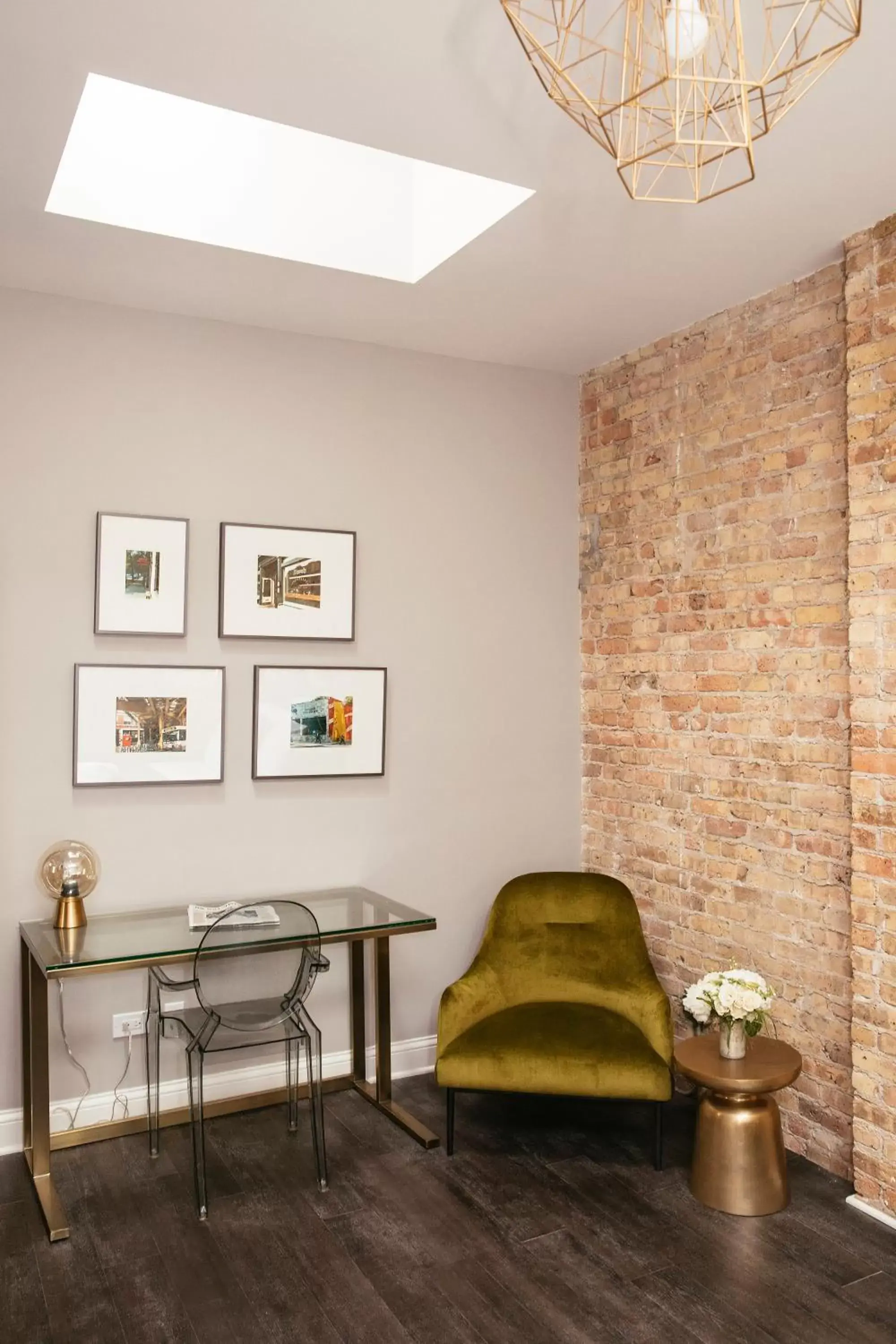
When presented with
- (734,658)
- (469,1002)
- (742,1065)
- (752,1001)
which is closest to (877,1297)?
(742,1065)

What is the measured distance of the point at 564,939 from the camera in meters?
3.86

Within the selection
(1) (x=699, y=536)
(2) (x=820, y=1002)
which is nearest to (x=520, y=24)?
(1) (x=699, y=536)

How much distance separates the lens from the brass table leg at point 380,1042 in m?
3.59

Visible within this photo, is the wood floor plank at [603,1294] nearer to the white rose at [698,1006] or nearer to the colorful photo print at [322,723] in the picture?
the white rose at [698,1006]

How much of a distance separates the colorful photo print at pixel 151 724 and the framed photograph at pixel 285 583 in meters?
0.32

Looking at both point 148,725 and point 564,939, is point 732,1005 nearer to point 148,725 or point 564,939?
point 564,939

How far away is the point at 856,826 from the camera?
308cm

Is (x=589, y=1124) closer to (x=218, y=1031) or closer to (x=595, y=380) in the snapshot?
(x=218, y=1031)

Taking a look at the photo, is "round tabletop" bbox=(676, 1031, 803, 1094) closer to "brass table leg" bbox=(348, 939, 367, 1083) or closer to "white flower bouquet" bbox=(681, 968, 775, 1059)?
"white flower bouquet" bbox=(681, 968, 775, 1059)

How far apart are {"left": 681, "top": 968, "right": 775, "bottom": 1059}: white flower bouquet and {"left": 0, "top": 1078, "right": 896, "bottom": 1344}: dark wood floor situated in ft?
1.60

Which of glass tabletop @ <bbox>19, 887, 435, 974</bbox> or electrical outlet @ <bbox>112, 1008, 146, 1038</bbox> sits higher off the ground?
glass tabletop @ <bbox>19, 887, 435, 974</bbox>

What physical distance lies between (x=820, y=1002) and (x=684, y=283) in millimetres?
2346

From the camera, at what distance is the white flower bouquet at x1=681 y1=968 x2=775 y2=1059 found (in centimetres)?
307

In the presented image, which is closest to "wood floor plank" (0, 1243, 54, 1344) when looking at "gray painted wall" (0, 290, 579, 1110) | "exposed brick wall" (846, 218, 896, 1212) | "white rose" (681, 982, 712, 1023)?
"gray painted wall" (0, 290, 579, 1110)
